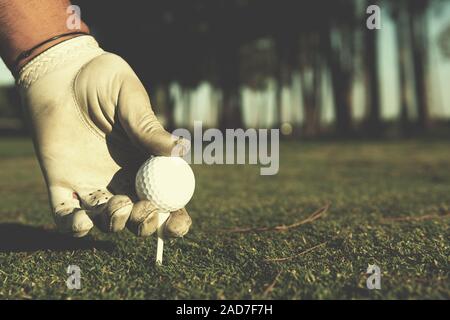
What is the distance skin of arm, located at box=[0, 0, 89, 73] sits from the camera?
2914 millimetres

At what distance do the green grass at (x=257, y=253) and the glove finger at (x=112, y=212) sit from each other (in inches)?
11.3

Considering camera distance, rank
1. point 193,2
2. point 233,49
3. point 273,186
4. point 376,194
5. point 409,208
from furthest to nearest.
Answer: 1. point 233,49
2. point 193,2
3. point 273,186
4. point 376,194
5. point 409,208

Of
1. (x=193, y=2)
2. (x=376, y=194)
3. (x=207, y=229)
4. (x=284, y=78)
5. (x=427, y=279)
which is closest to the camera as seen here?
(x=427, y=279)

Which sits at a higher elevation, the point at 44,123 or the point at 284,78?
the point at 284,78

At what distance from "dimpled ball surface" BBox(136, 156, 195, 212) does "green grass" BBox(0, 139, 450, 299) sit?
379 mm

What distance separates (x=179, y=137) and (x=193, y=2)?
1935cm

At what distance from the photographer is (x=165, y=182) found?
259cm

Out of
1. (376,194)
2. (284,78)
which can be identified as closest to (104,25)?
(376,194)

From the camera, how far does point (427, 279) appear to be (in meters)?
2.41

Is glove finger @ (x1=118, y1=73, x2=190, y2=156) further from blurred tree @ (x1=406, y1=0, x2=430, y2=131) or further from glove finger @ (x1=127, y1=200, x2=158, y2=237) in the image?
blurred tree @ (x1=406, y1=0, x2=430, y2=131)

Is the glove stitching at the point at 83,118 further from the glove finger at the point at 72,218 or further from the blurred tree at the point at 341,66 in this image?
the blurred tree at the point at 341,66

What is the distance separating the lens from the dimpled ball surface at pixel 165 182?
101 inches

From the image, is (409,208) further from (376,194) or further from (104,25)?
(104,25)

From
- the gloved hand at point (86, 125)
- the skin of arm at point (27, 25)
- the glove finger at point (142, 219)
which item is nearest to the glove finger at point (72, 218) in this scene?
the gloved hand at point (86, 125)
